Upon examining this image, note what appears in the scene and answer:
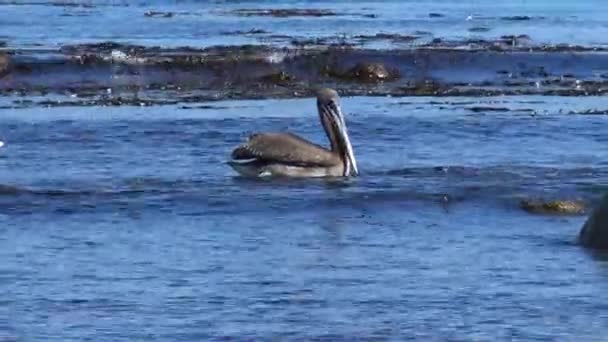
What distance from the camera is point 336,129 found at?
16203 mm

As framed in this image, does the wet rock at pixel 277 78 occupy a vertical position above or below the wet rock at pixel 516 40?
→ above

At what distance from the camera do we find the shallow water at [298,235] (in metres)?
10.2

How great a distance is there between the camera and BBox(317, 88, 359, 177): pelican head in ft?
52.3

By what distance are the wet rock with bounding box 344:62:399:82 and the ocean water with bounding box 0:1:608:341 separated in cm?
257

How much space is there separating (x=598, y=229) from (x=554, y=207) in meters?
1.81

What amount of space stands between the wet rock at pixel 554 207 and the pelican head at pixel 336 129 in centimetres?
208

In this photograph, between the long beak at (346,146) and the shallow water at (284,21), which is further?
the shallow water at (284,21)

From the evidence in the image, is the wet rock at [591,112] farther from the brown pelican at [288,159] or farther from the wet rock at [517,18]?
the wet rock at [517,18]

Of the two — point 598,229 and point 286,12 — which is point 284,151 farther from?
point 286,12

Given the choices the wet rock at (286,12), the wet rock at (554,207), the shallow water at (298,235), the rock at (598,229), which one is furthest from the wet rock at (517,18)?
the rock at (598,229)

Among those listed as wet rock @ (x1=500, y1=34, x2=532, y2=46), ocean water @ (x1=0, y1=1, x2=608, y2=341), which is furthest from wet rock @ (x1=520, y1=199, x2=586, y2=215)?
wet rock @ (x1=500, y1=34, x2=532, y2=46)

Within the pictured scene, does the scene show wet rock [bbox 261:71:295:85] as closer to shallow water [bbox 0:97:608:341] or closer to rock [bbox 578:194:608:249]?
shallow water [bbox 0:97:608:341]

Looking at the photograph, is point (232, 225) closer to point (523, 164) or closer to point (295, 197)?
point (295, 197)

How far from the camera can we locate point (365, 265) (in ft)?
38.5
